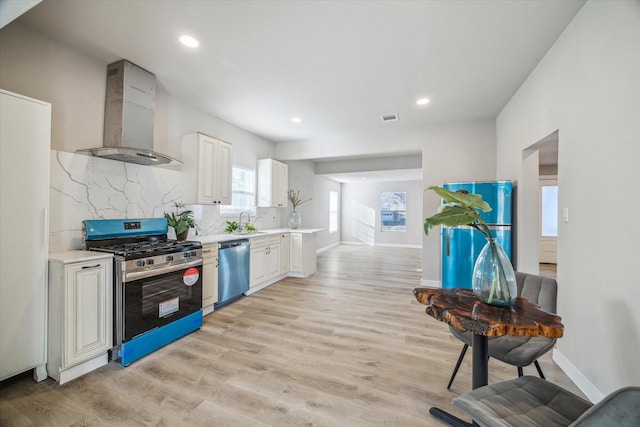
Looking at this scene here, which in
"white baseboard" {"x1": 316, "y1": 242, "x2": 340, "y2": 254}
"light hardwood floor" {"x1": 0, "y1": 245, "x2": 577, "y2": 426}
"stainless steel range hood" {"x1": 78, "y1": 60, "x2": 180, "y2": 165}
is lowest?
"light hardwood floor" {"x1": 0, "y1": 245, "x2": 577, "y2": 426}

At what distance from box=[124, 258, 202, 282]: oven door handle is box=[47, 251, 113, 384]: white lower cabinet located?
6.1 inches

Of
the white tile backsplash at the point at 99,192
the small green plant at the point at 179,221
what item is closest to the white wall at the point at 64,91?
the white tile backsplash at the point at 99,192

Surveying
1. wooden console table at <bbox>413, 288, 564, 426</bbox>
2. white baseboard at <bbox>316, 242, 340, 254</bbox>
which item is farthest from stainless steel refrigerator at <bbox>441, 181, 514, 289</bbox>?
white baseboard at <bbox>316, 242, 340, 254</bbox>

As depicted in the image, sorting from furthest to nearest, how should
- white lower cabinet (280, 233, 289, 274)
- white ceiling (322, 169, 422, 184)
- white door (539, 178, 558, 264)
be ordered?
white ceiling (322, 169, 422, 184) → white door (539, 178, 558, 264) → white lower cabinet (280, 233, 289, 274)

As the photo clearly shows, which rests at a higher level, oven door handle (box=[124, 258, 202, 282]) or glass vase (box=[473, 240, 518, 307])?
glass vase (box=[473, 240, 518, 307])

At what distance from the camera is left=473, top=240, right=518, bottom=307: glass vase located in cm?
135

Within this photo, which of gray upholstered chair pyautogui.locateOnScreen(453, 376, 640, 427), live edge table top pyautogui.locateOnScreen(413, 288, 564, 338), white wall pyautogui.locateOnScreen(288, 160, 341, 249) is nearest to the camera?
gray upholstered chair pyautogui.locateOnScreen(453, 376, 640, 427)

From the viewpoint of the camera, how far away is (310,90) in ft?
10.8

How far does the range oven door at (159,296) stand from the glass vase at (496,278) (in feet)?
8.51

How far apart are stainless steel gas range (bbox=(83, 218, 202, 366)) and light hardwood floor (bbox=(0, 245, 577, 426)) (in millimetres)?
156

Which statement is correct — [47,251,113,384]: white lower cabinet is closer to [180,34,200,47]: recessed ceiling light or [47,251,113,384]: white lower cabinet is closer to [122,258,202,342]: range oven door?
[122,258,202,342]: range oven door

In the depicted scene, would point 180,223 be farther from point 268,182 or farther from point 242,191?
point 268,182

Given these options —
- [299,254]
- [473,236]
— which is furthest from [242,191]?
[473,236]

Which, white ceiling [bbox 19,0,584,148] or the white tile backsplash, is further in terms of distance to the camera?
the white tile backsplash
